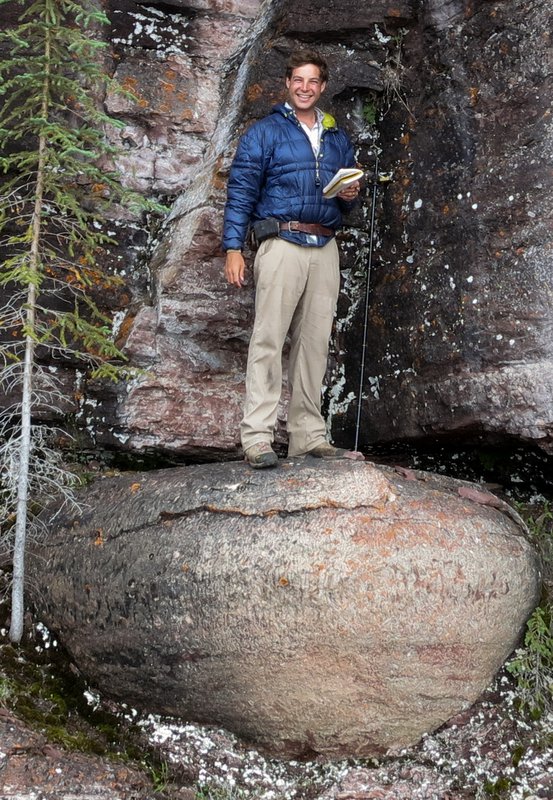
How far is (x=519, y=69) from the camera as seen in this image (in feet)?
17.5

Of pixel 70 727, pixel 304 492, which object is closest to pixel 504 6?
pixel 304 492

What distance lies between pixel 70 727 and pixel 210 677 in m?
0.81

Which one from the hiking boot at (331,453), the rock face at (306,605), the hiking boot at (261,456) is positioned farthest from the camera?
the hiking boot at (331,453)

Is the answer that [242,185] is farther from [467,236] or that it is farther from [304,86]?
[467,236]

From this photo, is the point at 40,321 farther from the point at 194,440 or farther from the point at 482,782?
the point at 482,782

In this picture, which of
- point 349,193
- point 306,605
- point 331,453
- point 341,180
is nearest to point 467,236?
point 349,193

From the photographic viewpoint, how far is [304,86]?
5.11 meters

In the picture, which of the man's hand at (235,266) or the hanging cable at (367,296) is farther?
the hanging cable at (367,296)

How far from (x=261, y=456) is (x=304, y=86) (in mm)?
2249

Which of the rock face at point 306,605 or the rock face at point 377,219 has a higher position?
the rock face at point 377,219

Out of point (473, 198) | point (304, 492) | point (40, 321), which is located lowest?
point (304, 492)

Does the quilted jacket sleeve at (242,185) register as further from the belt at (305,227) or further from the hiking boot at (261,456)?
the hiking boot at (261,456)

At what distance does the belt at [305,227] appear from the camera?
507 cm

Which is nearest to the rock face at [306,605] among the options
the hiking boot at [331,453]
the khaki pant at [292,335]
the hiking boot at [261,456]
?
the hiking boot at [261,456]
